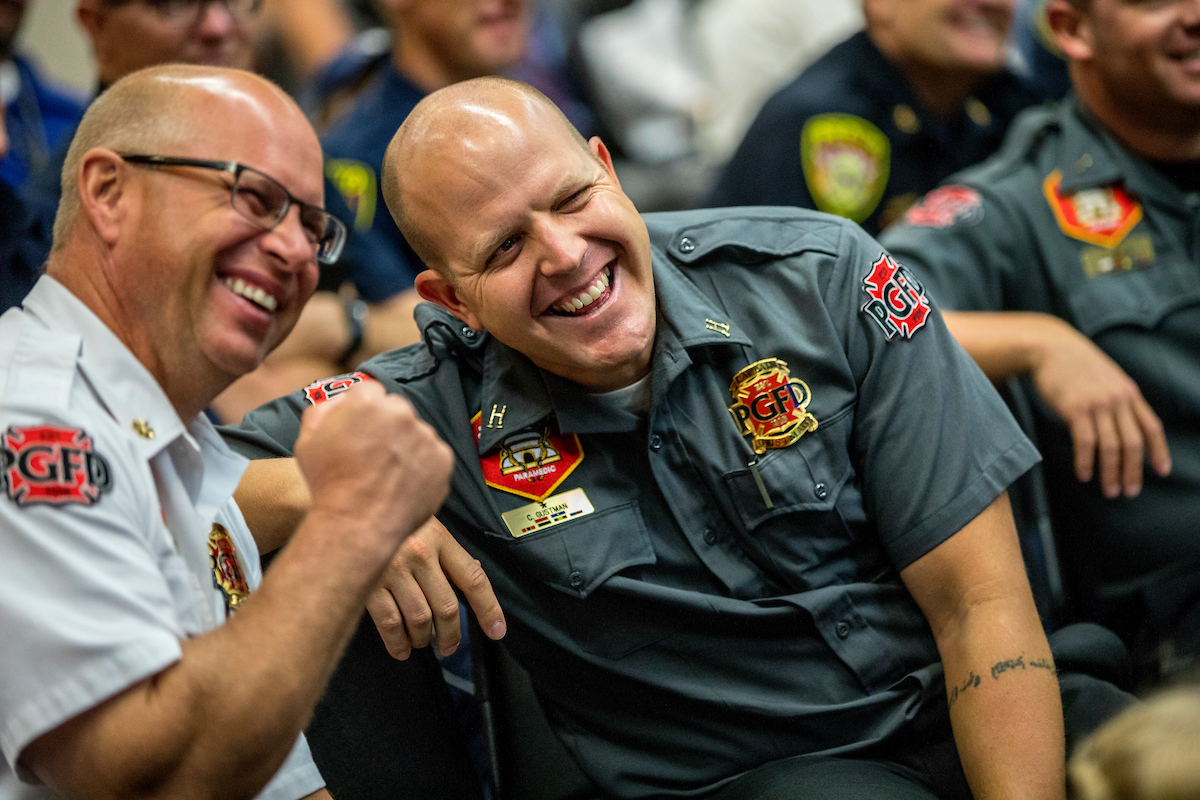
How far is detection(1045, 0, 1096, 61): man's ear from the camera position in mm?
2348

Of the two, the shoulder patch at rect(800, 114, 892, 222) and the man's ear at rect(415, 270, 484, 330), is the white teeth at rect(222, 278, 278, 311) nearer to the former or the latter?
the man's ear at rect(415, 270, 484, 330)

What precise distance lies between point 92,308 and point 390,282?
1590mm

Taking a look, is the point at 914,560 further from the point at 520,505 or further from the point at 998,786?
the point at 520,505

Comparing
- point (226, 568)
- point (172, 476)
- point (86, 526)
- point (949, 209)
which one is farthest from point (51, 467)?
point (949, 209)

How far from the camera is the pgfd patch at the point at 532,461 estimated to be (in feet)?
5.39

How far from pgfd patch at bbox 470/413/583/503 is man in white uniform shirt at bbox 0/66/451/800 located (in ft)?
1.12

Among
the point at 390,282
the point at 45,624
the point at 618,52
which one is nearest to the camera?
the point at 45,624

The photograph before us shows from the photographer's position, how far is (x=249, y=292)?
4.58ft

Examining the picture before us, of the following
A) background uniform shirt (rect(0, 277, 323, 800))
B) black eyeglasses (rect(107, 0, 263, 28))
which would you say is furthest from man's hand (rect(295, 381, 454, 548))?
black eyeglasses (rect(107, 0, 263, 28))

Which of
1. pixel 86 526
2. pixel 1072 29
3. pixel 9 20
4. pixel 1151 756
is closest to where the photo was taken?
pixel 1151 756

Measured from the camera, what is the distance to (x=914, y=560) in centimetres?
161

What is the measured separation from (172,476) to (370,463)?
0.31 meters

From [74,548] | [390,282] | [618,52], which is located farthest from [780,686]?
[618,52]

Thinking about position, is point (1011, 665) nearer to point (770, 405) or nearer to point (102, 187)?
point (770, 405)
